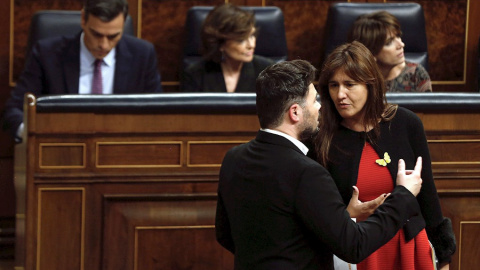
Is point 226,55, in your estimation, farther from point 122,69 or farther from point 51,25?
point 51,25

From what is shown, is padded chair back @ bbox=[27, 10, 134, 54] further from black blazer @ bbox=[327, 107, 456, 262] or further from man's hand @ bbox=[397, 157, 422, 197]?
man's hand @ bbox=[397, 157, 422, 197]

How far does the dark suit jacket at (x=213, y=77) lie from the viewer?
9.27 ft

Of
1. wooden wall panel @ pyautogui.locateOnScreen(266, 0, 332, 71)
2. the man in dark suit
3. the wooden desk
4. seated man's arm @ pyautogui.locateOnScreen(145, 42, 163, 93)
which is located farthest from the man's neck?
wooden wall panel @ pyautogui.locateOnScreen(266, 0, 332, 71)

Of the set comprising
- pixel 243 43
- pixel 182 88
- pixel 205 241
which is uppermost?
pixel 243 43

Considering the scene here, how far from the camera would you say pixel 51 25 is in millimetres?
2838

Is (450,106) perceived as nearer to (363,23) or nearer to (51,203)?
(363,23)

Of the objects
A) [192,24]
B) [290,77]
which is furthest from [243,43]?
[290,77]

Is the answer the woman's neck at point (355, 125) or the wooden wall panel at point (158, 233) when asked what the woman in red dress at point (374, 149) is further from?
the wooden wall panel at point (158, 233)

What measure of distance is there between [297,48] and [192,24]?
1.76ft

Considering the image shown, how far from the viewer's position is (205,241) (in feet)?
6.64

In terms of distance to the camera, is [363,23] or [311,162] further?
[363,23]

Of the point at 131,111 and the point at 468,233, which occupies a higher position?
the point at 131,111

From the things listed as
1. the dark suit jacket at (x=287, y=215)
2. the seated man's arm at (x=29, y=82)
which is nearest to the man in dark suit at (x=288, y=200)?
the dark suit jacket at (x=287, y=215)

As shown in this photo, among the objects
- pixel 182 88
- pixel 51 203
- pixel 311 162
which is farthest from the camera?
pixel 182 88
